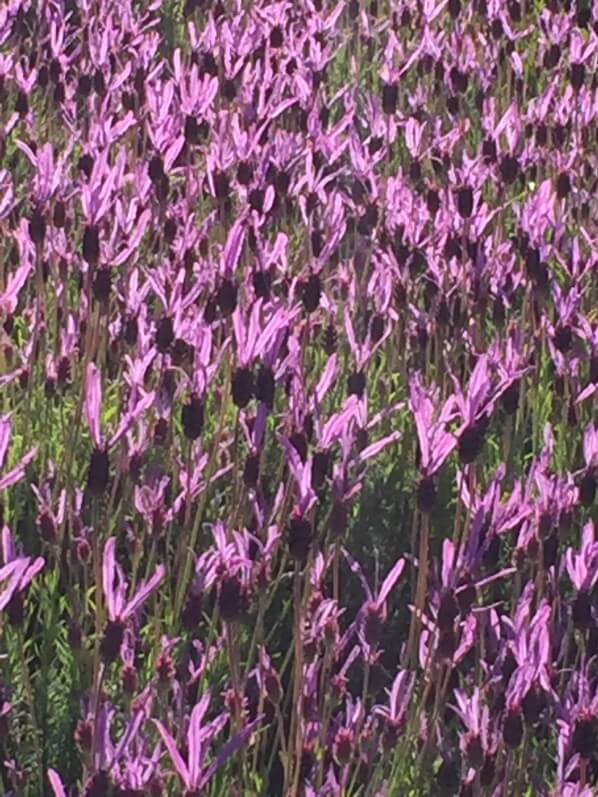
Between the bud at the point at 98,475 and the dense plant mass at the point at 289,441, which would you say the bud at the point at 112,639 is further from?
the bud at the point at 98,475

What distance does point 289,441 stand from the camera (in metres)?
1.85

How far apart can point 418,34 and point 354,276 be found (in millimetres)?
1779

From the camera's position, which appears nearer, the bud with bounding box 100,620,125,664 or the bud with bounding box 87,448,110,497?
the bud with bounding box 100,620,125,664

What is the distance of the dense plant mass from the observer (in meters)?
1.79

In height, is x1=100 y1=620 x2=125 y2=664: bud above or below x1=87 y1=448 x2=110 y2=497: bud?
below

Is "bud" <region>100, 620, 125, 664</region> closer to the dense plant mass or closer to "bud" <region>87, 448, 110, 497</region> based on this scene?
the dense plant mass

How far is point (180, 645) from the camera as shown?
2.25 metres

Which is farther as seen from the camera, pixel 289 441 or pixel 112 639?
pixel 289 441

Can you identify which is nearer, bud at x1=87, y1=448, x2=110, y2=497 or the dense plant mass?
the dense plant mass

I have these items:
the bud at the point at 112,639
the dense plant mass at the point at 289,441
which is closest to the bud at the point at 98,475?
the dense plant mass at the point at 289,441

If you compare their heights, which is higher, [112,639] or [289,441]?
[289,441]

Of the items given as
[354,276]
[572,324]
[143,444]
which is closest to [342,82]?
[354,276]

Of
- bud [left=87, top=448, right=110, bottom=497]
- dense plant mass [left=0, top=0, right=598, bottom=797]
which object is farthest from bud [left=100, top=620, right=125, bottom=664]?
bud [left=87, top=448, right=110, bottom=497]

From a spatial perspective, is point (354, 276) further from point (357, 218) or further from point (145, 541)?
point (145, 541)
